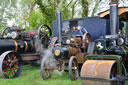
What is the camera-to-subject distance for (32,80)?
18.8 ft

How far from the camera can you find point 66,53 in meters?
5.83

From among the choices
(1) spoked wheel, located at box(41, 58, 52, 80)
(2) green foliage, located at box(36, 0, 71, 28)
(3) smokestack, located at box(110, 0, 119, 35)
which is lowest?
(1) spoked wheel, located at box(41, 58, 52, 80)

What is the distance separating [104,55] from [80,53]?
202cm

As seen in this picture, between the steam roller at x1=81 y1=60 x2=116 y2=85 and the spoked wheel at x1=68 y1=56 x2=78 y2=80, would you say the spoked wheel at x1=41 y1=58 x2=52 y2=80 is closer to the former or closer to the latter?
the spoked wheel at x1=68 y1=56 x2=78 y2=80

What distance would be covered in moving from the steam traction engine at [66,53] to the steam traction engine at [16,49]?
43.4 inches

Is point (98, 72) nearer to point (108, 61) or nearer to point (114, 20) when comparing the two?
point (108, 61)

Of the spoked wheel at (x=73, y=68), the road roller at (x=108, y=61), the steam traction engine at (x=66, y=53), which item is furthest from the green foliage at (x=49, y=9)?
the road roller at (x=108, y=61)

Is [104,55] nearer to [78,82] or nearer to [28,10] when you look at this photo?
[78,82]

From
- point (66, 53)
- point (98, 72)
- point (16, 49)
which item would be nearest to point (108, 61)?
point (98, 72)

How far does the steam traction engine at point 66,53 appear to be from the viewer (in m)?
5.59

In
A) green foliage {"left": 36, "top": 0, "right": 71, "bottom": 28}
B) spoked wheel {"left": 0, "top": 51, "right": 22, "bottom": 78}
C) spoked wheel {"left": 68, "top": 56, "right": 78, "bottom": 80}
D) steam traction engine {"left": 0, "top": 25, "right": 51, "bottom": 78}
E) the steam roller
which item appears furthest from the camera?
green foliage {"left": 36, "top": 0, "right": 71, "bottom": 28}

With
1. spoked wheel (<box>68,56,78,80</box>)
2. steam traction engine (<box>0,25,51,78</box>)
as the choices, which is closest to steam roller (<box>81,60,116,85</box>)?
spoked wheel (<box>68,56,78,80</box>)

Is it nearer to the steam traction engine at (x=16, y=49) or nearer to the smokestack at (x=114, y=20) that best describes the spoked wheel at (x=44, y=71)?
the steam traction engine at (x=16, y=49)

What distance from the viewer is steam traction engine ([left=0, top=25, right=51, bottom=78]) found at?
616 cm
